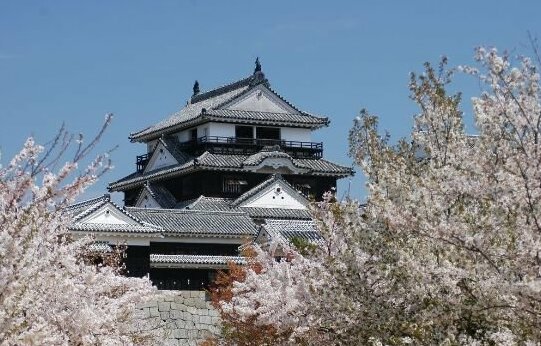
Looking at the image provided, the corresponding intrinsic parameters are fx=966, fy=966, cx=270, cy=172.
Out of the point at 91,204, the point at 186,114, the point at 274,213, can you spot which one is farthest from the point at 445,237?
the point at 186,114

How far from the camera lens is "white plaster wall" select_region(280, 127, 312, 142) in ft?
143

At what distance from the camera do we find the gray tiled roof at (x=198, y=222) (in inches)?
1302

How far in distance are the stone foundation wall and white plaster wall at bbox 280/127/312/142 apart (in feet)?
52.6

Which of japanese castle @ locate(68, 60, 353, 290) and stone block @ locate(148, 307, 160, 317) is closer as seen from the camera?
stone block @ locate(148, 307, 160, 317)

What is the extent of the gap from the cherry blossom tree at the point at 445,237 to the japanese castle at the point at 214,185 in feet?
66.9

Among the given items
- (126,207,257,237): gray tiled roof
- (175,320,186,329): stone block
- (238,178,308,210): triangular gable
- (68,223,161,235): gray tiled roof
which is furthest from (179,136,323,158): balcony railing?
(175,320,186,329): stone block

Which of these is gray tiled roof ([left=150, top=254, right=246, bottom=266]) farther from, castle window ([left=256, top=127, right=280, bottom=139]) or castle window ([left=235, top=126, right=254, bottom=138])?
castle window ([left=256, top=127, right=280, bottom=139])

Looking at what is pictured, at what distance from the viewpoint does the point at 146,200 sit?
140ft

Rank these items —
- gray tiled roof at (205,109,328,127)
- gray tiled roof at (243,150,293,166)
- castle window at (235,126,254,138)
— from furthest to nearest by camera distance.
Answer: castle window at (235,126,254,138) < gray tiled roof at (205,109,328,127) < gray tiled roof at (243,150,293,166)

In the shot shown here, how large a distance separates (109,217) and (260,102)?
14849mm

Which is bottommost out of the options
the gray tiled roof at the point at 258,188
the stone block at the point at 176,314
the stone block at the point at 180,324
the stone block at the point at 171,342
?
the stone block at the point at 171,342

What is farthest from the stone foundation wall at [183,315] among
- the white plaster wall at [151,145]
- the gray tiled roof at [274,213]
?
the white plaster wall at [151,145]

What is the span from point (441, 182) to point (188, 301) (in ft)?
68.1

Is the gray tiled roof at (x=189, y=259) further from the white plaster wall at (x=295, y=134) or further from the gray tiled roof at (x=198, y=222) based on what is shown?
the white plaster wall at (x=295, y=134)
